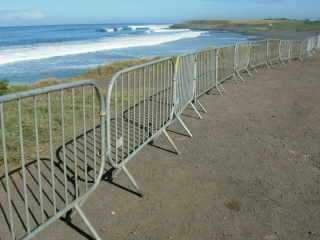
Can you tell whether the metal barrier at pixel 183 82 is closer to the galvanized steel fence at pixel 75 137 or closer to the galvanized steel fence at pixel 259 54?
the galvanized steel fence at pixel 75 137

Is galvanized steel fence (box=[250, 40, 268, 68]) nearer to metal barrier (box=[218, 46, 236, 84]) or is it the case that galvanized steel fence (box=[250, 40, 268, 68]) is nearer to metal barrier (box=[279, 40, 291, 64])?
metal barrier (box=[279, 40, 291, 64])

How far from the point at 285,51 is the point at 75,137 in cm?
1814

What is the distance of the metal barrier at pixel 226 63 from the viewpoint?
487 inches

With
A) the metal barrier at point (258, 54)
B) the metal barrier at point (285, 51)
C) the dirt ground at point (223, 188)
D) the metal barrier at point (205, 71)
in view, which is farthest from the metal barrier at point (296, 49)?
the dirt ground at point (223, 188)

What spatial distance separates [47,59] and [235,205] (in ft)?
98.7

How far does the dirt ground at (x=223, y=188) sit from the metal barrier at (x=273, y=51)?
34.0 feet

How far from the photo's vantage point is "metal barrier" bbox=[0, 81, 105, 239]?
3.27m

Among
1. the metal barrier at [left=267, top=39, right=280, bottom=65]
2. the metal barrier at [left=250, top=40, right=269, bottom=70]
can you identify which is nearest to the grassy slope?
the metal barrier at [left=267, top=39, right=280, bottom=65]

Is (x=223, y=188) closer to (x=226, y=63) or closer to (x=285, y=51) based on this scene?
(x=226, y=63)

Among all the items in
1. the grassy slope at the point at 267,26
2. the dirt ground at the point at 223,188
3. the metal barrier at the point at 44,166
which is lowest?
the grassy slope at the point at 267,26

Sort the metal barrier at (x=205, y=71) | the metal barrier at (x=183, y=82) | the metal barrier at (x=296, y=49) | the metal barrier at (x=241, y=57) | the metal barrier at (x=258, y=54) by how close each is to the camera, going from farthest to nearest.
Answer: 1. the metal barrier at (x=296, y=49)
2. the metal barrier at (x=258, y=54)
3. the metal barrier at (x=241, y=57)
4. the metal barrier at (x=205, y=71)
5. the metal barrier at (x=183, y=82)

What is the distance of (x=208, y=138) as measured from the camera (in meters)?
7.09

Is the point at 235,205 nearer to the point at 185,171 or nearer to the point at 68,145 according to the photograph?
the point at 185,171

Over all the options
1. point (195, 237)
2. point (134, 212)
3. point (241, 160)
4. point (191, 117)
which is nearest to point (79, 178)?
point (134, 212)
